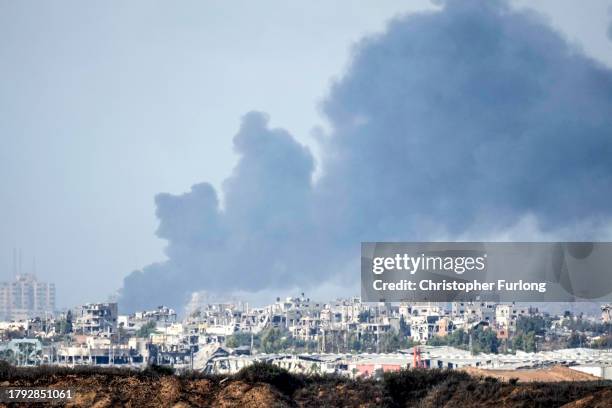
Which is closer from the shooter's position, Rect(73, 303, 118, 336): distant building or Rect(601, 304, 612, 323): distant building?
Rect(601, 304, 612, 323): distant building

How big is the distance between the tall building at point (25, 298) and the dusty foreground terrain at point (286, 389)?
132836mm

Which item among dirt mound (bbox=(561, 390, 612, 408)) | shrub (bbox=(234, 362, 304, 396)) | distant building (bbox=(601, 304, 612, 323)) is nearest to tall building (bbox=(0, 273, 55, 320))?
distant building (bbox=(601, 304, 612, 323))

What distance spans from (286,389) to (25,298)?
14261cm

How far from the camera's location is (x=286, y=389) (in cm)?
3391

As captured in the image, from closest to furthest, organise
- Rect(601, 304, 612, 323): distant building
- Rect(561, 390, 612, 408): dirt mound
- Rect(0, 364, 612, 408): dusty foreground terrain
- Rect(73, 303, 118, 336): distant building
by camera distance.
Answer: Rect(561, 390, 612, 408): dirt mound < Rect(0, 364, 612, 408): dusty foreground terrain < Rect(601, 304, 612, 323): distant building < Rect(73, 303, 118, 336): distant building

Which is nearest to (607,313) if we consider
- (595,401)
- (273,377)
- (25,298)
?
(273,377)

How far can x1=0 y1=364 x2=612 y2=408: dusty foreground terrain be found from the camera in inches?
1257

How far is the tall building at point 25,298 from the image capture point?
550 feet

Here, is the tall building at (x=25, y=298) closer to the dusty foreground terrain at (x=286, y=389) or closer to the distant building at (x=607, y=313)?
the distant building at (x=607, y=313)

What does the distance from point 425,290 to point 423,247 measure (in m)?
2.76

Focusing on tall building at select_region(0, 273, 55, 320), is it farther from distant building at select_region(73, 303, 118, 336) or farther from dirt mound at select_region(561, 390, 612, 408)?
dirt mound at select_region(561, 390, 612, 408)

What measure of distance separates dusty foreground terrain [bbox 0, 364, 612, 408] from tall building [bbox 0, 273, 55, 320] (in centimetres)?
13284

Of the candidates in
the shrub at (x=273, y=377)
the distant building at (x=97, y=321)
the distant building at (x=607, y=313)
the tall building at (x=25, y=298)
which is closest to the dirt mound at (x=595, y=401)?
the shrub at (x=273, y=377)

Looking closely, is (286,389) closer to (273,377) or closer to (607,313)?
(273,377)
